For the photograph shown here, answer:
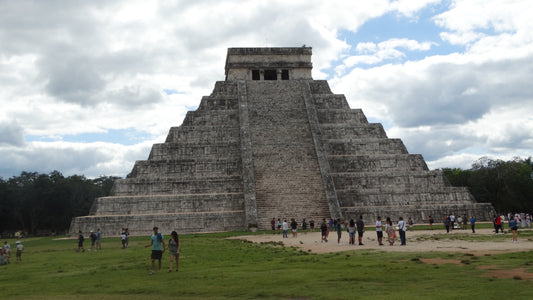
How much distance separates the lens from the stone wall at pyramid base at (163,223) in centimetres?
2525

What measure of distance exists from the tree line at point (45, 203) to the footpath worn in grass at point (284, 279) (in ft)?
131

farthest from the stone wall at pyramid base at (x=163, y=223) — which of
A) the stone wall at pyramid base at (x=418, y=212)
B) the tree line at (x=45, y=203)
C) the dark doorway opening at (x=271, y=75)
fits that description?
the tree line at (x=45, y=203)

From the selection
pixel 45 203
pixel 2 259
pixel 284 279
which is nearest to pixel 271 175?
pixel 2 259

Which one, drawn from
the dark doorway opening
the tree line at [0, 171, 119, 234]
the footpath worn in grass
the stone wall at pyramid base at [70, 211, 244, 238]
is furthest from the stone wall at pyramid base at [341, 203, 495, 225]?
the tree line at [0, 171, 119, 234]

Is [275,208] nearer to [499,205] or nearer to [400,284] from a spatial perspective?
[400,284]

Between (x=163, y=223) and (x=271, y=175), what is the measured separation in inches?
273

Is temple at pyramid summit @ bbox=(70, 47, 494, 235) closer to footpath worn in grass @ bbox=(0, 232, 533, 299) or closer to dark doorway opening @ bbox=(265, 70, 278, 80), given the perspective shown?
dark doorway opening @ bbox=(265, 70, 278, 80)

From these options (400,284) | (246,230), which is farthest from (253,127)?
(400,284)

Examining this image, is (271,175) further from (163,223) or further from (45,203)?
(45,203)

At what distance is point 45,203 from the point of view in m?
49.8

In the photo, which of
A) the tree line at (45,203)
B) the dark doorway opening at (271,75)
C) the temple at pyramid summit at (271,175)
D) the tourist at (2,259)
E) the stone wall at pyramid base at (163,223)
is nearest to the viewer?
the tourist at (2,259)

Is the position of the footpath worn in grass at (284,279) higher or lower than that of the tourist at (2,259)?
lower

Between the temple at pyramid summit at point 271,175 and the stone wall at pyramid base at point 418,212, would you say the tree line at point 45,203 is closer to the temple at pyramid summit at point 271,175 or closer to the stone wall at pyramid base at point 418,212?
the temple at pyramid summit at point 271,175

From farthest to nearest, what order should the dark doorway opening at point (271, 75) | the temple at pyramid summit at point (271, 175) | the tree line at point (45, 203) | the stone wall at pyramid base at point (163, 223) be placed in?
the tree line at point (45, 203) < the dark doorway opening at point (271, 75) < the temple at pyramid summit at point (271, 175) < the stone wall at pyramid base at point (163, 223)
